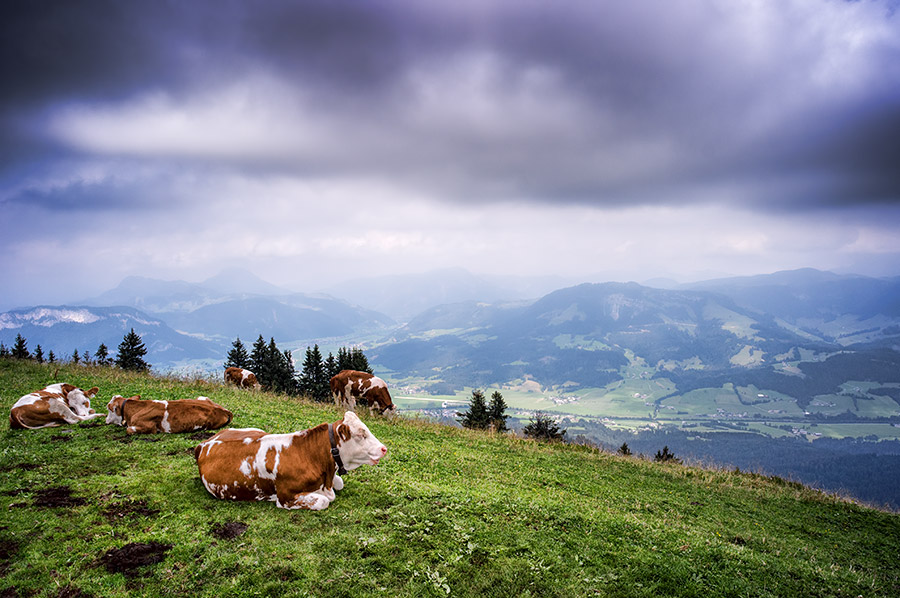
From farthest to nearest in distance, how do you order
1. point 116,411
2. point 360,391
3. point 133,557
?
point 360,391 → point 116,411 → point 133,557

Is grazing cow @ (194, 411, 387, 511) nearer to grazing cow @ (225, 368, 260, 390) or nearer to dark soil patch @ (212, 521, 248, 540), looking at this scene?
dark soil patch @ (212, 521, 248, 540)

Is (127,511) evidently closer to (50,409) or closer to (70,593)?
(70,593)

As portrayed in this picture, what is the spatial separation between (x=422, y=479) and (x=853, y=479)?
203 metres

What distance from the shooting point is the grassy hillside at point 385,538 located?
18.9 ft

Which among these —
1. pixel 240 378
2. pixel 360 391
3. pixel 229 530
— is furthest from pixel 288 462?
pixel 240 378

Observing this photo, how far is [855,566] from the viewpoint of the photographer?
957cm

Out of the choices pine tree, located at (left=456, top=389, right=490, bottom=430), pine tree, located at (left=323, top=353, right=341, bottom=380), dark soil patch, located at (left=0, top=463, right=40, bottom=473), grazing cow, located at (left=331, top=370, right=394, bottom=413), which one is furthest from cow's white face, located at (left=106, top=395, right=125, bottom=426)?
pine tree, located at (left=323, top=353, right=341, bottom=380)

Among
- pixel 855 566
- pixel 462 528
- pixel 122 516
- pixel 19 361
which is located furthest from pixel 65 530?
pixel 19 361

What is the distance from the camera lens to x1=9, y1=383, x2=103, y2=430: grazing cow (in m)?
11.2

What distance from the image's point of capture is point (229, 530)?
685 cm

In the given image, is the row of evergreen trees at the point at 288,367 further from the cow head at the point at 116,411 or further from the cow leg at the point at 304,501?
the cow leg at the point at 304,501

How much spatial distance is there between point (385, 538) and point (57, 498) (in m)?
5.80

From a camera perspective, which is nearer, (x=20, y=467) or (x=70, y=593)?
(x=70, y=593)

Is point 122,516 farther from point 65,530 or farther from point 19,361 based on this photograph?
point 19,361
